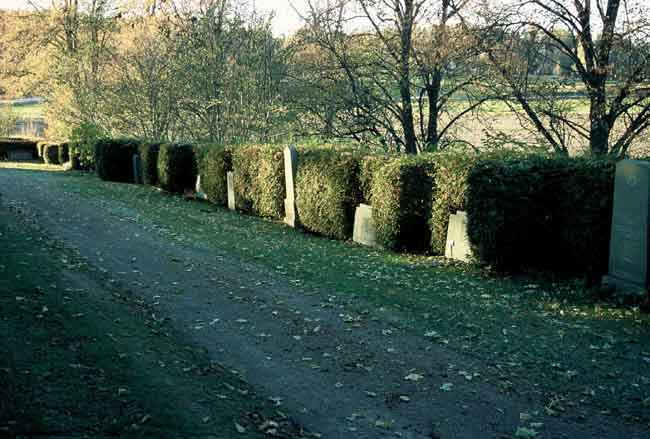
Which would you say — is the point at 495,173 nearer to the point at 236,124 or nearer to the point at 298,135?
the point at 298,135

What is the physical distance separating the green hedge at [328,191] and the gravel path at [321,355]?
3560 mm

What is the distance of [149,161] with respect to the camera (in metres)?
26.4

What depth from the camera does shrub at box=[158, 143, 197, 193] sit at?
23.6 metres

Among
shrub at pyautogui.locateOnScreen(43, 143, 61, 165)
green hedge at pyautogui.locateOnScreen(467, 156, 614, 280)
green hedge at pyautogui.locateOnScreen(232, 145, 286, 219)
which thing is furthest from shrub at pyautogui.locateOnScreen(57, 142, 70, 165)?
green hedge at pyautogui.locateOnScreen(467, 156, 614, 280)

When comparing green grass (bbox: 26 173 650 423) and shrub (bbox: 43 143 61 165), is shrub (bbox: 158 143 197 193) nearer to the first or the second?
green grass (bbox: 26 173 650 423)

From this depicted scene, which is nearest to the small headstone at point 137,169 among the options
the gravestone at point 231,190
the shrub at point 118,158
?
the shrub at point 118,158

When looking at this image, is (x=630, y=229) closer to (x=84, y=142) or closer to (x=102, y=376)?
(x=102, y=376)

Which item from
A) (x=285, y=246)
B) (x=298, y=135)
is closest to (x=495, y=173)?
(x=285, y=246)

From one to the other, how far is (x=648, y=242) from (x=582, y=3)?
28.6 feet

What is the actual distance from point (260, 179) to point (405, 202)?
6615 mm

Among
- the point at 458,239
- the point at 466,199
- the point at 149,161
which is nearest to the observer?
the point at 466,199

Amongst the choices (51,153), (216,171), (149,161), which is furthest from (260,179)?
(51,153)

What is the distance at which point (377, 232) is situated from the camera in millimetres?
13750

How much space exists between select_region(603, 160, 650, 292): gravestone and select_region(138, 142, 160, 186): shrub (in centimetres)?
1990
